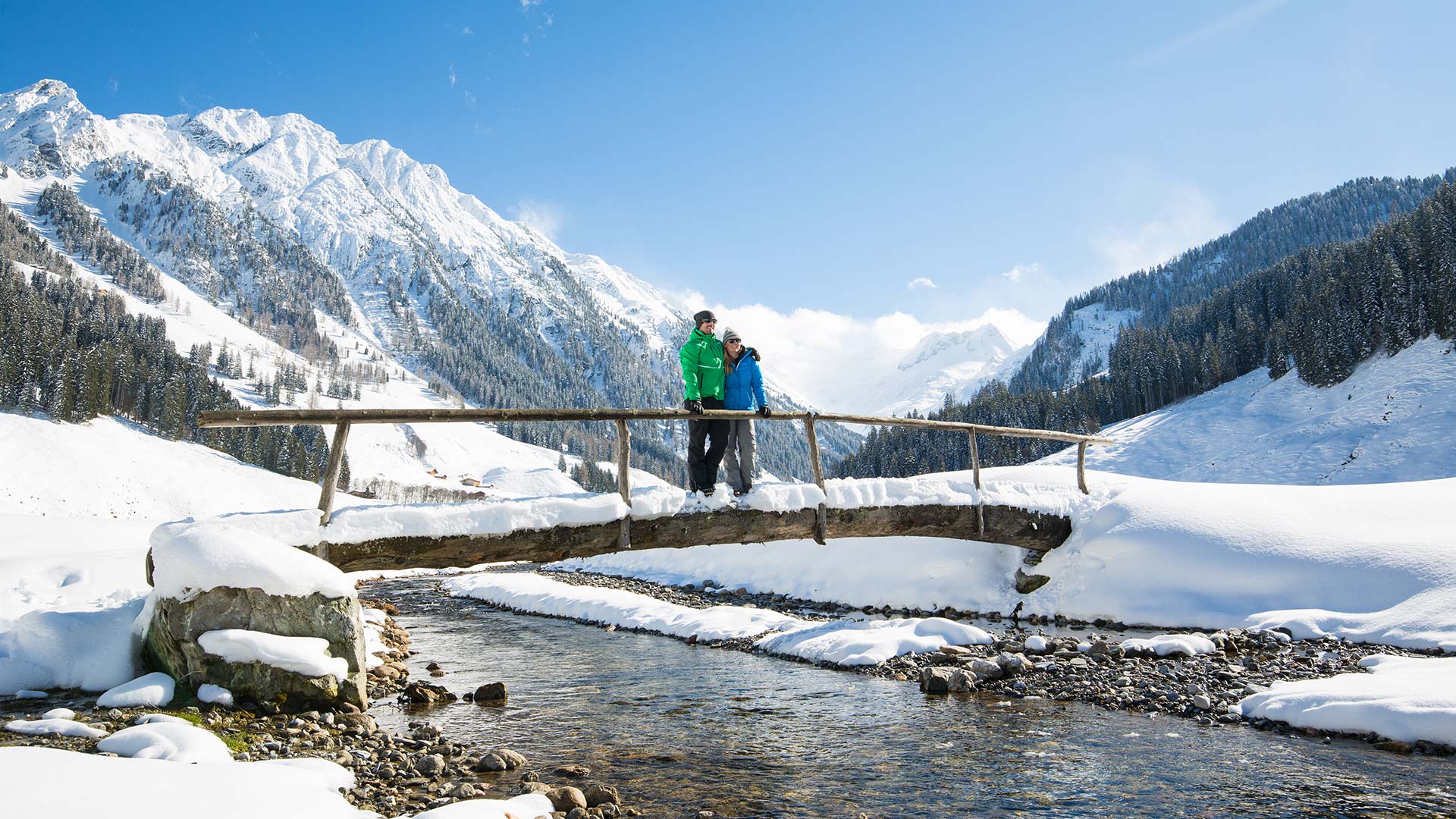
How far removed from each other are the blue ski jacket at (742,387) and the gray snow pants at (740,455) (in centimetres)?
34

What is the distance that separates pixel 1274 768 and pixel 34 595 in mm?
15937

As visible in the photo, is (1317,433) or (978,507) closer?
(978,507)

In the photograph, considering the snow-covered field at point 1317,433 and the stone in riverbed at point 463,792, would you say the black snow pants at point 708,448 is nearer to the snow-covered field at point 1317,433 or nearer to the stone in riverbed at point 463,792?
the stone in riverbed at point 463,792

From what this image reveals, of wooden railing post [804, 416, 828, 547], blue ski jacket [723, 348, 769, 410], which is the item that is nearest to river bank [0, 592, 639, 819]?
blue ski jacket [723, 348, 769, 410]

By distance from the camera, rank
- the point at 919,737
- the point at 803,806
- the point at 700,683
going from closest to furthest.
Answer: the point at 803,806 → the point at 919,737 → the point at 700,683

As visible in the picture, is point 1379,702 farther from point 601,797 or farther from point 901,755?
point 601,797

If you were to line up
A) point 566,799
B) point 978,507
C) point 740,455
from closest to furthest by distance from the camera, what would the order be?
1. point 566,799
2. point 740,455
3. point 978,507

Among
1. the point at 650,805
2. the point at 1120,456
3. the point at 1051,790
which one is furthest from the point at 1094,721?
the point at 1120,456

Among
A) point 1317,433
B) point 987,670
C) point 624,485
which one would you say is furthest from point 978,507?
point 1317,433

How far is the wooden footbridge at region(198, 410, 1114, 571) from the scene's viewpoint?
31.0 feet

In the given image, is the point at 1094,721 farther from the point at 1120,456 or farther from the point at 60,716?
the point at 1120,456

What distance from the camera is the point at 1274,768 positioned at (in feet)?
23.3

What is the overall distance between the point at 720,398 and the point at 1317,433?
222 feet

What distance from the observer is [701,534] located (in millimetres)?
12406
